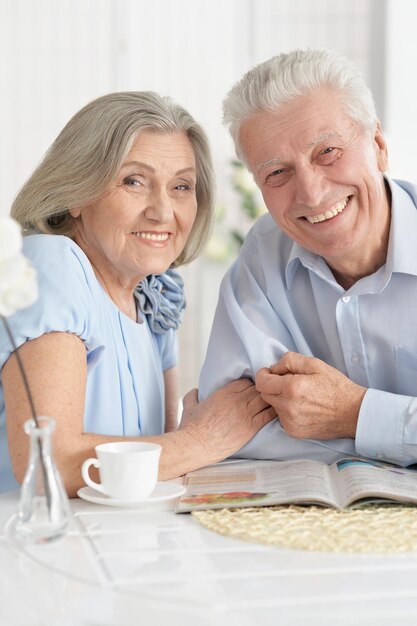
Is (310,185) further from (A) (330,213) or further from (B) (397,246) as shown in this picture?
(B) (397,246)

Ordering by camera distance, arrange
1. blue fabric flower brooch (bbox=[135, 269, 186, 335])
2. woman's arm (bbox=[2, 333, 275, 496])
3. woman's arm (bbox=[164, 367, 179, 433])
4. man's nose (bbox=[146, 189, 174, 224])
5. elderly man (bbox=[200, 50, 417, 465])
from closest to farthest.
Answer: woman's arm (bbox=[2, 333, 275, 496]) → elderly man (bbox=[200, 50, 417, 465]) → man's nose (bbox=[146, 189, 174, 224]) → blue fabric flower brooch (bbox=[135, 269, 186, 335]) → woman's arm (bbox=[164, 367, 179, 433])

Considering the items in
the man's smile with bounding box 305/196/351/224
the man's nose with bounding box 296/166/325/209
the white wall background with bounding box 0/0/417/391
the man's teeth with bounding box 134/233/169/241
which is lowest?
the man's teeth with bounding box 134/233/169/241

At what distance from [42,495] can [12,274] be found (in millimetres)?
278

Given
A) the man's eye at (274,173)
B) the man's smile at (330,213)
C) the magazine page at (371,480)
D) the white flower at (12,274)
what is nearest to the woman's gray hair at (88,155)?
the man's eye at (274,173)

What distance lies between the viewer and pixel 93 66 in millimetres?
4629

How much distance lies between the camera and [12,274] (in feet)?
2.65

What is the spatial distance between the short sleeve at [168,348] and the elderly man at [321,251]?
0.97ft

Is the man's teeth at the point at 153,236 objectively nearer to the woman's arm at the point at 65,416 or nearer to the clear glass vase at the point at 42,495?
the woman's arm at the point at 65,416

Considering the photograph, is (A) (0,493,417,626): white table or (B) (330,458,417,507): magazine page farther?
(B) (330,458,417,507): magazine page

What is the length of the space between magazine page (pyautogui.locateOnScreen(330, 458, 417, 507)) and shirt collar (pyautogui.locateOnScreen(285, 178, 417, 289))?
40 centimetres

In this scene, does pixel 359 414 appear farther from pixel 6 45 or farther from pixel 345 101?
pixel 6 45

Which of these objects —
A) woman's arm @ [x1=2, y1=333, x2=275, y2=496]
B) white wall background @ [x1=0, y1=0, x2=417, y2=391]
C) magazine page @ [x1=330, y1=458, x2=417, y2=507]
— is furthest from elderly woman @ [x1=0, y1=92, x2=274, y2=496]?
white wall background @ [x1=0, y1=0, x2=417, y2=391]

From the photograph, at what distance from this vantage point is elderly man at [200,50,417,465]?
62.9 inches

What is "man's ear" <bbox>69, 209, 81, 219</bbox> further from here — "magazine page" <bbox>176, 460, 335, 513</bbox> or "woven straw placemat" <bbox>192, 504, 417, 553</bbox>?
"woven straw placemat" <bbox>192, 504, 417, 553</bbox>
